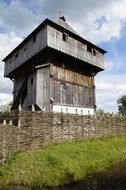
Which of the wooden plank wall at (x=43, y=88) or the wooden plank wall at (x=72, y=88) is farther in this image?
the wooden plank wall at (x=72, y=88)

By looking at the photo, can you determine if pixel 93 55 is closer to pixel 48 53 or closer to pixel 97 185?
pixel 48 53

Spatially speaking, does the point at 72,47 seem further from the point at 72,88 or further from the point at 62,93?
the point at 62,93

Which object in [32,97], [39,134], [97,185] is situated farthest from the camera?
[32,97]

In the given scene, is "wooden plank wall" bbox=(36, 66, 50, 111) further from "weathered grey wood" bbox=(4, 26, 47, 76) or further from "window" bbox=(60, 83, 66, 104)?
"weathered grey wood" bbox=(4, 26, 47, 76)

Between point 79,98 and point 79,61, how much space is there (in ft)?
12.7

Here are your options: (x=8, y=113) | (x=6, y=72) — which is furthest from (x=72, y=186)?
(x=6, y=72)

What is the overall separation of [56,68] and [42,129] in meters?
9.83

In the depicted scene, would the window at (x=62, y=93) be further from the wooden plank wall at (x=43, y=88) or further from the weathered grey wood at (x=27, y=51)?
the weathered grey wood at (x=27, y=51)

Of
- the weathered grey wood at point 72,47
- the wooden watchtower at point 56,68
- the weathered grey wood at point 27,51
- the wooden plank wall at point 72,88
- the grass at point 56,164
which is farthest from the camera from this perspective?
the wooden plank wall at point 72,88

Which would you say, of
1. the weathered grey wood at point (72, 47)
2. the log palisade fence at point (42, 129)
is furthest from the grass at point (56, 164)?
the weathered grey wood at point (72, 47)

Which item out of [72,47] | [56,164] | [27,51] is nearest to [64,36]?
[72,47]

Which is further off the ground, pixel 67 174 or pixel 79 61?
pixel 79 61

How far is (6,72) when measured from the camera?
31.5 metres

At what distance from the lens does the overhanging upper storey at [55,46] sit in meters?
24.2
